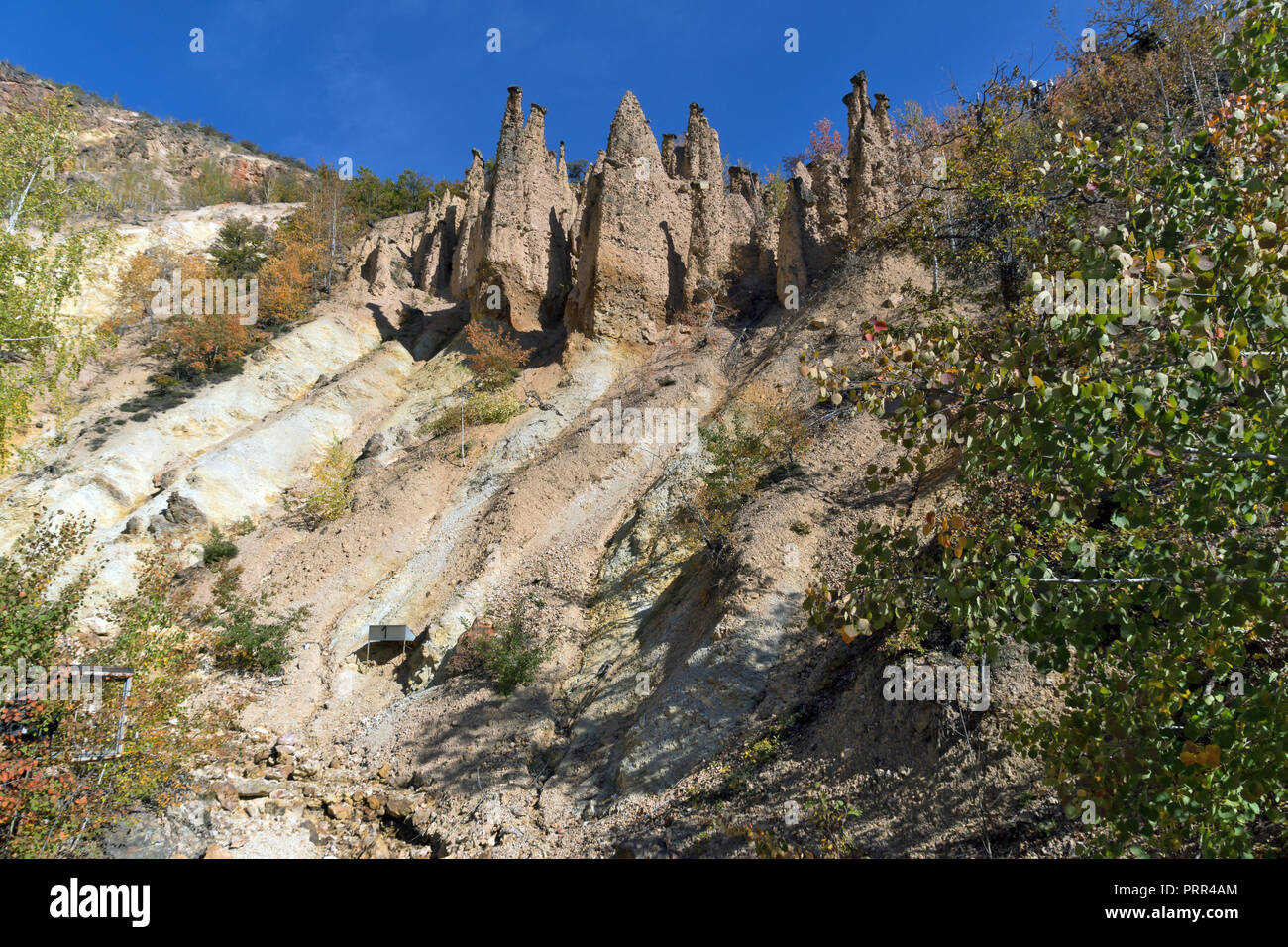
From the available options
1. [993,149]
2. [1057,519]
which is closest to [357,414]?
[993,149]

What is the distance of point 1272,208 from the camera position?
3.45 m

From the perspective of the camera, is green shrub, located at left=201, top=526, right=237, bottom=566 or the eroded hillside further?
green shrub, located at left=201, top=526, right=237, bottom=566

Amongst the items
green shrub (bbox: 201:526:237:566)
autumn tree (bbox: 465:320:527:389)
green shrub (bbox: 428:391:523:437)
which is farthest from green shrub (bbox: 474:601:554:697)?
autumn tree (bbox: 465:320:527:389)

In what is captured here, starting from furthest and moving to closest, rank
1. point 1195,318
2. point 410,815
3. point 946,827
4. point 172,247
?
point 172,247
point 410,815
point 946,827
point 1195,318

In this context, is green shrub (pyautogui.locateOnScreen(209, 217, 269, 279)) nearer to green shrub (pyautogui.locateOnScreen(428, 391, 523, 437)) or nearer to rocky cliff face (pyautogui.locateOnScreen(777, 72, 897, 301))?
green shrub (pyautogui.locateOnScreen(428, 391, 523, 437))

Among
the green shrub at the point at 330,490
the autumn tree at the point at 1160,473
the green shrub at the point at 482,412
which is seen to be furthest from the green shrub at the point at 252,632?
the autumn tree at the point at 1160,473

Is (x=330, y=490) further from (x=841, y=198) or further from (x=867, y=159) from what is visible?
(x=867, y=159)

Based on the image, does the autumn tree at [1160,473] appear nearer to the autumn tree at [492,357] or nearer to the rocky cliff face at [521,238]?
the autumn tree at [492,357]

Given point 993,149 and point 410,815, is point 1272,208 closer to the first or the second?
point 993,149

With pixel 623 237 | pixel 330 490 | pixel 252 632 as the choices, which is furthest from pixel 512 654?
pixel 623 237

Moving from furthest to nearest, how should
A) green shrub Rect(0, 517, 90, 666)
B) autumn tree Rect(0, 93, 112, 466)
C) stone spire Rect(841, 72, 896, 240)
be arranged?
stone spire Rect(841, 72, 896, 240), autumn tree Rect(0, 93, 112, 466), green shrub Rect(0, 517, 90, 666)

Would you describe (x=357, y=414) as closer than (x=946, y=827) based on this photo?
No
